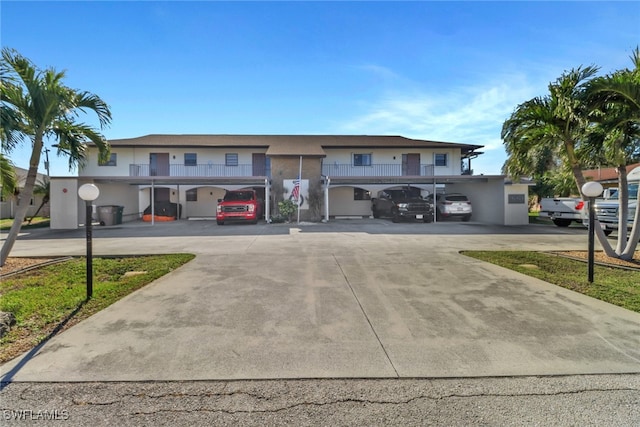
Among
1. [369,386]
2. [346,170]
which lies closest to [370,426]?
[369,386]

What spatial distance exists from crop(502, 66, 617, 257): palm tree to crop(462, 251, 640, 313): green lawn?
1568 mm

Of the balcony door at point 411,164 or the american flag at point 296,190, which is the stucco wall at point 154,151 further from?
the balcony door at point 411,164

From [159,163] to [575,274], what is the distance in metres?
25.0

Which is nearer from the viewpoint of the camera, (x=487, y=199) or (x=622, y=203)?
(x=622, y=203)

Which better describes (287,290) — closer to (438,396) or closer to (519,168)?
(438,396)

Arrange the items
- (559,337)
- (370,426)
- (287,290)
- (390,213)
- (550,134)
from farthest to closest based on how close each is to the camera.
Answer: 1. (390,213)
2. (550,134)
3. (287,290)
4. (559,337)
5. (370,426)

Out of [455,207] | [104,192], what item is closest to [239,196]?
[104,192]

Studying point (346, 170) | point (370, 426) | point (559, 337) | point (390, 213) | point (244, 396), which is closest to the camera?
point (370, 426)

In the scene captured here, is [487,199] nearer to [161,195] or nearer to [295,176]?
[295,176]

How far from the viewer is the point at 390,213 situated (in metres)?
20.9

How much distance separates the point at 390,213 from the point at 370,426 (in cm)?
Answer: 1908

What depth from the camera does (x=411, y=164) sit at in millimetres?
25203

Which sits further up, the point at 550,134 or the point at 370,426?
the point at 550,134

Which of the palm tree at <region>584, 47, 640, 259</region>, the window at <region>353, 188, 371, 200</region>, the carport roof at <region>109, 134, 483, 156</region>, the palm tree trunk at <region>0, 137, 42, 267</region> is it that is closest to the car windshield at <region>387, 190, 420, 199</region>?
the window at <region>353, 188, 371, 200</region>
